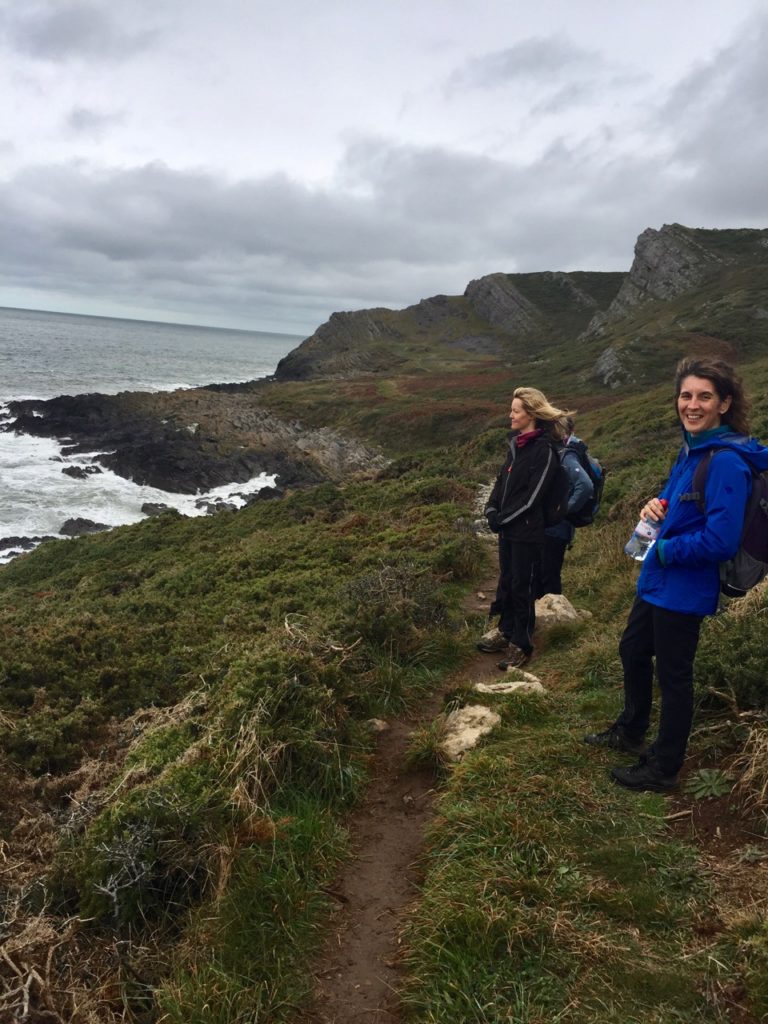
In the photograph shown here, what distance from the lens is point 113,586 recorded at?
547 inches

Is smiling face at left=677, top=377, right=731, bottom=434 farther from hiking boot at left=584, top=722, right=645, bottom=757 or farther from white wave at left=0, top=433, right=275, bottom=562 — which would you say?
white wave at left=0, top=433, right=275, bottom=562

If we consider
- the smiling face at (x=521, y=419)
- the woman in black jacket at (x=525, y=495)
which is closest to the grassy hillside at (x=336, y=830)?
the woman in black jacket at (x=525, y=495)

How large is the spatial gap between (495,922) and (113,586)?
12988 mm

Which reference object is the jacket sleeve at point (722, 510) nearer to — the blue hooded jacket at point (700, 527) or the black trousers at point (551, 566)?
the blue hooded jacket at point (700, 527)

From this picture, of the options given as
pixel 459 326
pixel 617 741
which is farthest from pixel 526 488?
pixel 459 326

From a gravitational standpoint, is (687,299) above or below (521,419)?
above

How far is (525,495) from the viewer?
550cm

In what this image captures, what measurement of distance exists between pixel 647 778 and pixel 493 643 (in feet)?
8.92

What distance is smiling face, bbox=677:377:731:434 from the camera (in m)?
3.25

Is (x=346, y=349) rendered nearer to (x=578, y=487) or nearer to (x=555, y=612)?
(x=555, y=612)

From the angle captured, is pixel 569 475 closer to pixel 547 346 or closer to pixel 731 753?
pixel 731 753

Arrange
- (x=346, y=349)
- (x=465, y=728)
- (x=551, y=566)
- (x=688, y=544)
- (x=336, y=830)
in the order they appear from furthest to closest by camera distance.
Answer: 1. (x=346, y=349)
2. (x=551, y=566)
3. (x=465, y=728)
4. (x=336, y=830)
5. (x=688, y=544)

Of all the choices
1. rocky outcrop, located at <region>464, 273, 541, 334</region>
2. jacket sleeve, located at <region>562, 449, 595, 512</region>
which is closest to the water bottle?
jacket sleeve, located at <region>562, 449, 595, 512</region>

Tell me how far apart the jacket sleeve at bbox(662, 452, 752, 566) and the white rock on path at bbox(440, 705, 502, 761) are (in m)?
2.01
